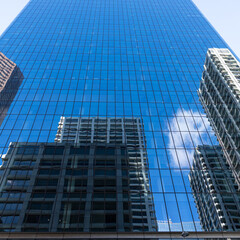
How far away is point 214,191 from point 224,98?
26.0 metres

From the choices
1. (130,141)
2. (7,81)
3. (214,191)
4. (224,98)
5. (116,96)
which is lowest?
(214,191)

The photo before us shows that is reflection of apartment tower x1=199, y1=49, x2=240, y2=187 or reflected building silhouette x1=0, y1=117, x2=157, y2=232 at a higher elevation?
reflection of apartment tower x1=199, y1=49, x2=240, y2=187

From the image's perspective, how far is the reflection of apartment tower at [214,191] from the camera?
97.3ft

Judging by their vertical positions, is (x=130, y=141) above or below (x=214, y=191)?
above

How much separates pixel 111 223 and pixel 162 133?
59.8 ft

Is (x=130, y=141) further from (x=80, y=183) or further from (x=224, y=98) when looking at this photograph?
(x=224, y=98)

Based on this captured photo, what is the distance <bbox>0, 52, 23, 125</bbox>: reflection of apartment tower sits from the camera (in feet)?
151

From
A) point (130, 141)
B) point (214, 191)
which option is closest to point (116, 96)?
point (130, 141)

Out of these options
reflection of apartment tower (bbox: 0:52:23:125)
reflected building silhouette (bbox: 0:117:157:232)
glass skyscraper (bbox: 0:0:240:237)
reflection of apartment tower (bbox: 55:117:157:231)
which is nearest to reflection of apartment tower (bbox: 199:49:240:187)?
glass skyscraper (bbox: 0:0:240:237)

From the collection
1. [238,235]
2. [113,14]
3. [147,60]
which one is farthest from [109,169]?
[113,14]

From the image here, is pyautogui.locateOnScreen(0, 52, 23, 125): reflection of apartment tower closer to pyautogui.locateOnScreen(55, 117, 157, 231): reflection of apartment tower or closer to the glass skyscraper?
the glass skyscraper

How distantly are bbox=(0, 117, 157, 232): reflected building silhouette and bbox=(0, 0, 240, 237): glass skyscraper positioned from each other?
0.19 metres

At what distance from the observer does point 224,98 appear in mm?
50938

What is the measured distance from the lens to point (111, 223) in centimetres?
2966
